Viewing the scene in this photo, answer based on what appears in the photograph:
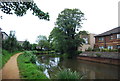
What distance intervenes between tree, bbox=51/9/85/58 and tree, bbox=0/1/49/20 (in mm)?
21699

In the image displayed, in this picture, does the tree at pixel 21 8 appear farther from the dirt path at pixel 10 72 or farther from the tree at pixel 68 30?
the tree at pixel 68 30

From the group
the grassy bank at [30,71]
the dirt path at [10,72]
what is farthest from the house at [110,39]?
the dirt path at [10,72]

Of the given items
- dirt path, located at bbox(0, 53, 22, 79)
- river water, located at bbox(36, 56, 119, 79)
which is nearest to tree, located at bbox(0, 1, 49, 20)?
dirt path, located at bbox(0, 53, 22, 79)

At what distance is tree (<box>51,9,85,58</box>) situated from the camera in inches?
1085

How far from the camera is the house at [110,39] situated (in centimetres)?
2487

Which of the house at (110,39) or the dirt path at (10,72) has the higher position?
the house at (110,39)

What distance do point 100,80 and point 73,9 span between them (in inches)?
947

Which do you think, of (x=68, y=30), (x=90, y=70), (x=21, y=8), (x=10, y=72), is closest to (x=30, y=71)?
(x=10, y=72)

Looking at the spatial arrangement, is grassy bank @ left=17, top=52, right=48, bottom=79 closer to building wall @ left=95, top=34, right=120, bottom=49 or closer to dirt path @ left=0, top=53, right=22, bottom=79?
dirt path @ left=0, top=53, right=22, bottom=79

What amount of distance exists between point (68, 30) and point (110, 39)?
11.7 m

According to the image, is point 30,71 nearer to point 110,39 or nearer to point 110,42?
point 110,42

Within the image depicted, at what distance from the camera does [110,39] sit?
27.1m

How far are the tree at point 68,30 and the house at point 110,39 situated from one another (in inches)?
245

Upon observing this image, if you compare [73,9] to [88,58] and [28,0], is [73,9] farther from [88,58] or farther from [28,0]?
[28,0]
